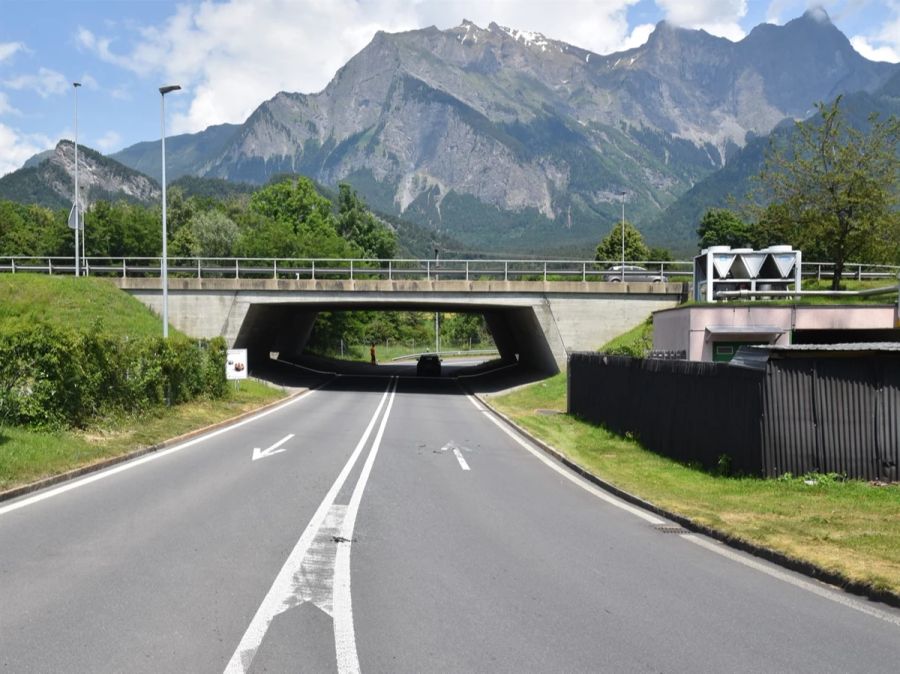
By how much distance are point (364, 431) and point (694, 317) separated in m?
9.74

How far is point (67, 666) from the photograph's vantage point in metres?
4.90

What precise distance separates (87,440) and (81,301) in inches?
951

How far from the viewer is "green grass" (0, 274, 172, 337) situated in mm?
34938

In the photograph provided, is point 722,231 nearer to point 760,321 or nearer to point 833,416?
point 760,321

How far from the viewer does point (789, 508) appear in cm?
1006

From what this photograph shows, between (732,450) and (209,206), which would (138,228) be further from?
(732,450)

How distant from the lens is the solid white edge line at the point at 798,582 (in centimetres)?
639

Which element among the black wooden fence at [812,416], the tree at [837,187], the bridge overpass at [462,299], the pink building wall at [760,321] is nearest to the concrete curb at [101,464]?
the black wooden fence at [812,416]

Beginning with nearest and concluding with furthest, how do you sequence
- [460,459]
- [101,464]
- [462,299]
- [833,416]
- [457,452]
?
[833,416], [101,464], [460,459], [457,452], [462,299]

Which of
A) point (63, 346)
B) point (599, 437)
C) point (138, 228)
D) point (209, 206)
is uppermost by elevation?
point (209, 206)

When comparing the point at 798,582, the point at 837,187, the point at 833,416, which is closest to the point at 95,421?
the point at 833,416

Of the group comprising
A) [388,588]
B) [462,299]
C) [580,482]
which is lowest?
[580,482]

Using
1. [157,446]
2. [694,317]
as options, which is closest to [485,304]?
[694,317]

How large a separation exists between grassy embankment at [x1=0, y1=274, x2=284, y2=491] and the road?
0.96 meters
